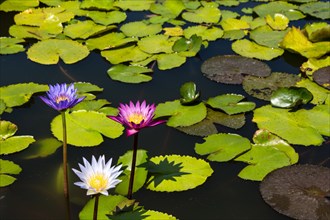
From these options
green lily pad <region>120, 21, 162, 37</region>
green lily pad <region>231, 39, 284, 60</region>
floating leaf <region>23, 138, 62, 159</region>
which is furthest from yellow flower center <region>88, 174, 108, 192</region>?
green lily pad <region>120, 21, 162, 37</region>

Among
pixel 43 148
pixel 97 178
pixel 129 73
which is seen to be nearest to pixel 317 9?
pixel 129 73

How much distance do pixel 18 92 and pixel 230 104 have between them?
130cm

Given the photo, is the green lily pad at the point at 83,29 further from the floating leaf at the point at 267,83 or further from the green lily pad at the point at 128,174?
the green lily pad at the point at 128,174

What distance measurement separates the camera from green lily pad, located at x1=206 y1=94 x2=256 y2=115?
9.66 ft

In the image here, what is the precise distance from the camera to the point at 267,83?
3.27 m

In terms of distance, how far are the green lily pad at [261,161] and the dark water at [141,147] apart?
38 millimetres

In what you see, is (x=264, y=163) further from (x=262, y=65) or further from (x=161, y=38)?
(x=161, y=38)

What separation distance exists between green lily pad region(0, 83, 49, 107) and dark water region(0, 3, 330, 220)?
0.04m

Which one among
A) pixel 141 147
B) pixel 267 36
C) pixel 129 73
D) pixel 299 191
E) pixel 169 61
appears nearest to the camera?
pixel 299 191

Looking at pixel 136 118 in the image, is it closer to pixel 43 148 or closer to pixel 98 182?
pixel 98 182

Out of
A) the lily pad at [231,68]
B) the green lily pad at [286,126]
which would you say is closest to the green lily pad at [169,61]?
the lily pad at [231,68]

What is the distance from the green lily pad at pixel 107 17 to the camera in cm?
402

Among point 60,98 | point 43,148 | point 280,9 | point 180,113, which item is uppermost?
point 60,98

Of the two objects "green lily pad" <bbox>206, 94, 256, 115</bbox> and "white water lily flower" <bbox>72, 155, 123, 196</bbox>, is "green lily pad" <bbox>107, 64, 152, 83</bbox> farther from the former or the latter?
"white water lily flower" <bbox>72, 155, 123, 196</bbox>
